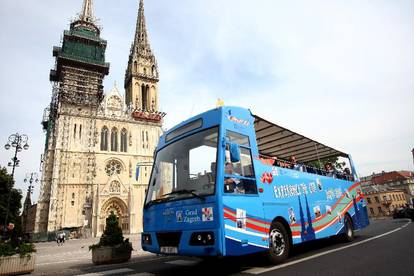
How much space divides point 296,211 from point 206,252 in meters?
3.08

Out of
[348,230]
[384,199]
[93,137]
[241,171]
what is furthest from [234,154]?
[384,199]

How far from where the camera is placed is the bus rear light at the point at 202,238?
4363 mm

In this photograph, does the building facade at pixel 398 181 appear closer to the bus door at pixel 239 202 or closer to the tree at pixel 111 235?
the tree at pixel 111 235

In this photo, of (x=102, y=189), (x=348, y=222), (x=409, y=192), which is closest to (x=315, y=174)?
(x=348, y=222)

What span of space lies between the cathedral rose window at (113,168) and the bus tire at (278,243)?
3673 cm

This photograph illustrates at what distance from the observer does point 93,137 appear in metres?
38.9

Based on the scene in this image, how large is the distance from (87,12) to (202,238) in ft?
192

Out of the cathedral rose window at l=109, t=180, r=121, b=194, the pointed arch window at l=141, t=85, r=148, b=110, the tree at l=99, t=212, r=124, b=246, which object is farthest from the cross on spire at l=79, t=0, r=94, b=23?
the tree at l=99, t=212, r=124, b=246

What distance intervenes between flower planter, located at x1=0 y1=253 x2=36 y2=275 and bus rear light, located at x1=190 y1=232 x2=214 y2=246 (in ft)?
22.8

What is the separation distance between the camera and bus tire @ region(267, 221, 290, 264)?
546 cm

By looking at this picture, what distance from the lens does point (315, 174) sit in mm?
7992

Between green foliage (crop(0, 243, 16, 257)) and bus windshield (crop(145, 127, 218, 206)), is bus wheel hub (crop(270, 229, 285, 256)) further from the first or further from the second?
green foliage (crop(0, 243, 16, 257))

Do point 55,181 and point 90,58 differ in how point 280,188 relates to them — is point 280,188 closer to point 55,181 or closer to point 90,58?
point 55,181

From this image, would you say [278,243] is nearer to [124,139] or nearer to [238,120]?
A: [238,120]
